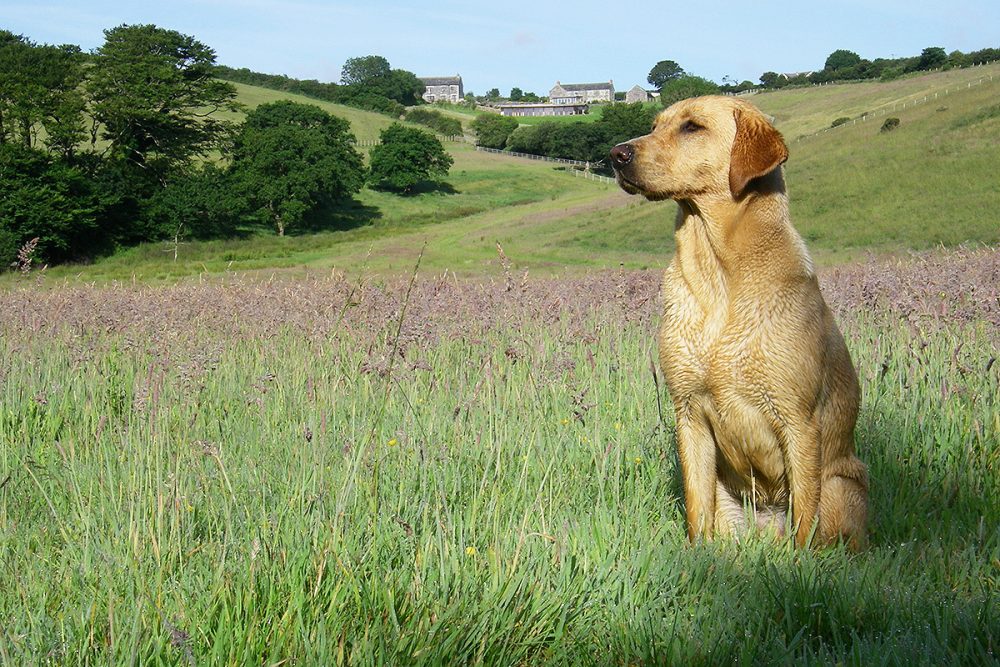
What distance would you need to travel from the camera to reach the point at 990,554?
11.8 feet

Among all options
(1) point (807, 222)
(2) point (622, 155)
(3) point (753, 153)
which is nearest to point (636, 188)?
(2) point (622, 155)

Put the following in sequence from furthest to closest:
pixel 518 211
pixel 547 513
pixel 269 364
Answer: pixel 518 211, pixel 269 364, pixel 547 513

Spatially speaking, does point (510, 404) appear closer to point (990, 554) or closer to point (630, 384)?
point (630, 384)

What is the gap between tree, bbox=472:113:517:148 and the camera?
118 m

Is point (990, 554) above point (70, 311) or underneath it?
underneath

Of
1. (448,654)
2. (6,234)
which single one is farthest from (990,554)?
(6,234)

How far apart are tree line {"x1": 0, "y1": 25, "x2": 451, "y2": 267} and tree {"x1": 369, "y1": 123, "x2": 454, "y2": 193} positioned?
10.2 meters

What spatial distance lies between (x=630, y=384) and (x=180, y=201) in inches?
2368

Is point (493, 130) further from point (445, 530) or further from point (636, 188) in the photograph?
point (445, 530)

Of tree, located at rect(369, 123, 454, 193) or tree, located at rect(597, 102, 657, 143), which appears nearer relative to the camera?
tree, located at rect(369, 123, 454, 193)

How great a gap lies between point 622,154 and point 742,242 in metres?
0.69

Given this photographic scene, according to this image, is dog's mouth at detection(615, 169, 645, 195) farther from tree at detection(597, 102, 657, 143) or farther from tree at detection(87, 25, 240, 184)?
tree at detection(597, 102, 657, 143)

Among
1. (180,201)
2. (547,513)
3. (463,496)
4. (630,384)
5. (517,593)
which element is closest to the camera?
(517,593)

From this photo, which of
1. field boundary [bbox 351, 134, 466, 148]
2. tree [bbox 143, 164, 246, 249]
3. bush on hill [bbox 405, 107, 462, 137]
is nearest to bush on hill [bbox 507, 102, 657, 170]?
field boundary [bbox 351, 134, 466, 148]
